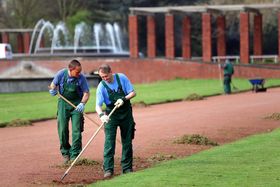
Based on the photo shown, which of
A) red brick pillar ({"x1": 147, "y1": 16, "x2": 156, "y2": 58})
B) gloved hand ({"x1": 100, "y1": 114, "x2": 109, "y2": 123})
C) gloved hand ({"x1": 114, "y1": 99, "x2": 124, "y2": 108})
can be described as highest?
gloved hand ({"x1": 114, "y1": 99, "x2": 124, "y2": 108})

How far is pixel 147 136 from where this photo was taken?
70.5 ft

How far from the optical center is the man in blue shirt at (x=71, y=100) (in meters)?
16.0

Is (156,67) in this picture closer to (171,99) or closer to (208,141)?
(171,99)

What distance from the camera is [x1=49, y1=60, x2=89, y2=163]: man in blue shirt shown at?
16047 millimetres

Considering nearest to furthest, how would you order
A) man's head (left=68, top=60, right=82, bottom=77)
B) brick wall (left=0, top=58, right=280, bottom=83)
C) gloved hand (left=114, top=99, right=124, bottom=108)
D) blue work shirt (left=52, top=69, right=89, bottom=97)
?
gloved hand (left=114, top=99, right=124, bottom=108), man's head (left=68, top=60, right=82, bottom=77), blue work shirt (left=52, top=69, right=89, bottom=97), brick wall (left=0, top=58, right=280, bottom=83)

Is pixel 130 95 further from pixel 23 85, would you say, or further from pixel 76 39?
pixel 76 39

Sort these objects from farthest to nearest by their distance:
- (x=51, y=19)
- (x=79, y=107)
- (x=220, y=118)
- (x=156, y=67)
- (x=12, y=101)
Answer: (x=51, y=19) < (x=156, y=67) < (x=12, y=101) < (x=220, y=118) < (x=79, y=107)

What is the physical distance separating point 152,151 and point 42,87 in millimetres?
34024

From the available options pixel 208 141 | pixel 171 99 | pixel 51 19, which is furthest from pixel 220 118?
pixel 51 19

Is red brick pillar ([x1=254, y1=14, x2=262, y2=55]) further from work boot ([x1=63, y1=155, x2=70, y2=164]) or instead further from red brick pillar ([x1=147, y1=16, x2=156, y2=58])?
work boot ([x1=63, y1=155, x2=70, y2=164])

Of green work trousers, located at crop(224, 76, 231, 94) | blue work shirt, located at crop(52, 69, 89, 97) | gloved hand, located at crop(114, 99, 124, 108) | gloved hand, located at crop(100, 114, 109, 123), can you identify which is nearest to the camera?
gloved hand, located at crop(100, 114, 109, 123)

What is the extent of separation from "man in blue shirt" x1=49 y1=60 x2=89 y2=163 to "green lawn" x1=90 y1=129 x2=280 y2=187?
180 cm

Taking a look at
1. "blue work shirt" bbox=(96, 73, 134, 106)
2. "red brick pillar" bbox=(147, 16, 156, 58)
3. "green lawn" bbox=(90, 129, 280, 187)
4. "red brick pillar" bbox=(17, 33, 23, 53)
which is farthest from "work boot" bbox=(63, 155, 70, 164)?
"red brick pillar" bbox=(17, 33, 23, 53)

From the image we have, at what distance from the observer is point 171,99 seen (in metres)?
36.9
